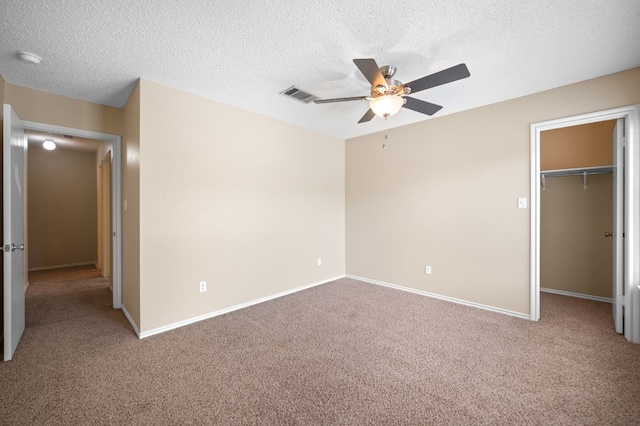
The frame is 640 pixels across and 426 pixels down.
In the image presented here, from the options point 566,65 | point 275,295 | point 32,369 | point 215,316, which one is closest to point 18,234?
point 32,369

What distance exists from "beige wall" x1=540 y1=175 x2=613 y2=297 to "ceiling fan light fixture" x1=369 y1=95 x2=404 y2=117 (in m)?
3.41

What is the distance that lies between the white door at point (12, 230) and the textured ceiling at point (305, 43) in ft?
2.16

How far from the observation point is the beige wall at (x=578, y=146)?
12.3 feet

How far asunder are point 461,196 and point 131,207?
13.2 ft

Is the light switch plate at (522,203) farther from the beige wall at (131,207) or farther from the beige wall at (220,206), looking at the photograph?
the beige wall at (131,207)

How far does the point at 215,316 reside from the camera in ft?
10.7

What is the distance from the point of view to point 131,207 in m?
3.02

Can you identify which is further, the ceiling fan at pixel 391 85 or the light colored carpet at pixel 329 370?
the ceiling fan at pixel 391 85

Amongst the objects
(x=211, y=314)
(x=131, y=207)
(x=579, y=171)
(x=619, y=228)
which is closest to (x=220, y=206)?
(x=131, y=207)

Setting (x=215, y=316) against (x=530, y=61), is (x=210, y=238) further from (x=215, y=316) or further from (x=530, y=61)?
(x=530, y=61)

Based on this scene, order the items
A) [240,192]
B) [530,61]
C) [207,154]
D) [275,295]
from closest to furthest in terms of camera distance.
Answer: [530,61] → [207,154] → [240,192] → [275,295]

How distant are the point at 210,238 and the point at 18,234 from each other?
1656 millimetres

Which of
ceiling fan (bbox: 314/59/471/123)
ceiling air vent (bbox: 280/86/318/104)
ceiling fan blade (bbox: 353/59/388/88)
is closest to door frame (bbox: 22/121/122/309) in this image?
ceiling air vent (bbox: 280/86/318/104)

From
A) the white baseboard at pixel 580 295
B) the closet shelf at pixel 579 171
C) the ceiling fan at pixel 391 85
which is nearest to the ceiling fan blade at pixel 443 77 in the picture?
the ceiling fan at pixel 391 85
